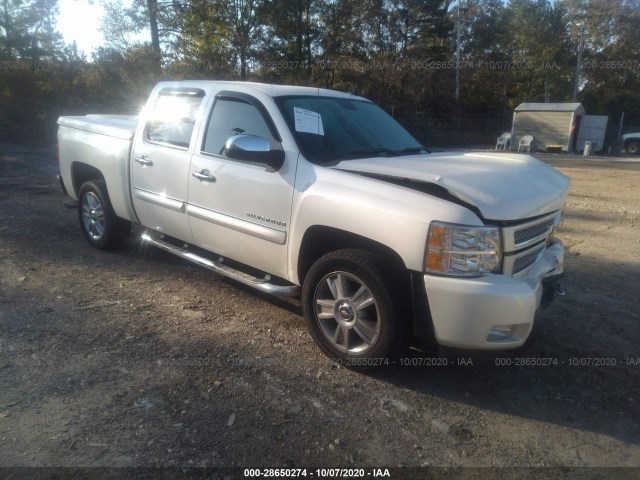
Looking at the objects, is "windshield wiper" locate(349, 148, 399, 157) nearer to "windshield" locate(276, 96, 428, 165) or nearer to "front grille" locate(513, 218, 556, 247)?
"windshield" locate(276, 96, 428, 165)

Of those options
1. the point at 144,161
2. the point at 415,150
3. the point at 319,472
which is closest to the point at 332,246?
the point at 415,150

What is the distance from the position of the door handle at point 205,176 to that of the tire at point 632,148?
2866 centimetres

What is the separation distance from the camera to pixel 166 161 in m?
4.56

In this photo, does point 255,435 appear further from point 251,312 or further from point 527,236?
point 527,236

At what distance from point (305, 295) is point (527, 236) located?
1.54 m

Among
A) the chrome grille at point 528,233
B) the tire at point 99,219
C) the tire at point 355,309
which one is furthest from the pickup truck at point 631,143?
the tire at point 355,309

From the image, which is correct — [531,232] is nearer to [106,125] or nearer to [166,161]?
[166,161]

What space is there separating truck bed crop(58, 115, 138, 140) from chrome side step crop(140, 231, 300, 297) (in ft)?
3.54

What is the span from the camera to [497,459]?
102 inches

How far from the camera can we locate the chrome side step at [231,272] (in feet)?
12.3

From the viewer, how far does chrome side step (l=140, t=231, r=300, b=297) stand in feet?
12.3

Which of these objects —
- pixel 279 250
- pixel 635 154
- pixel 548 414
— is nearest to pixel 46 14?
pixel 279 250

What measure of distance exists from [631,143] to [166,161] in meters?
29.0

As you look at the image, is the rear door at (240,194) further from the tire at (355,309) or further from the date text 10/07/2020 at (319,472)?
the date text 10/07/2020 at (319,472)
